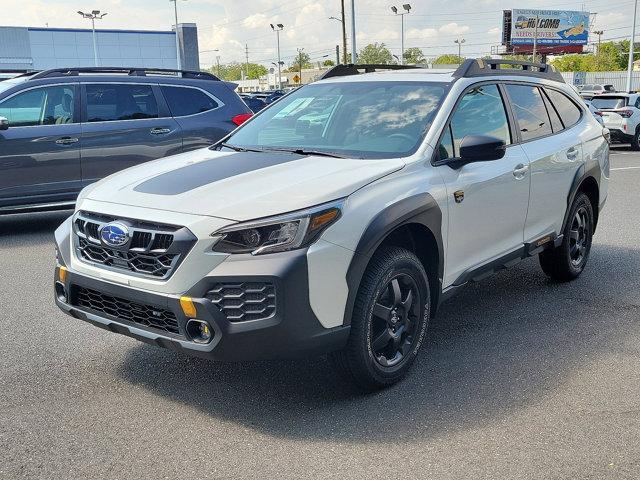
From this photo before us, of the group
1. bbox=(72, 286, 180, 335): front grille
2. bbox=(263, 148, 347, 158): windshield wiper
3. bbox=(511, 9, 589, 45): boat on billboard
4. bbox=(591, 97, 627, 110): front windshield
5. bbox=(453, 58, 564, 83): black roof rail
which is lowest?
bbox=(591, 97, 627, 110): front windshield

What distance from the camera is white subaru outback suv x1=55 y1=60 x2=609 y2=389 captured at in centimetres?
332

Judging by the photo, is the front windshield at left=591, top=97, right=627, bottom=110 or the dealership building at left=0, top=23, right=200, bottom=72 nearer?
the front windshield at left=591, top=97, right=627, bottom=110

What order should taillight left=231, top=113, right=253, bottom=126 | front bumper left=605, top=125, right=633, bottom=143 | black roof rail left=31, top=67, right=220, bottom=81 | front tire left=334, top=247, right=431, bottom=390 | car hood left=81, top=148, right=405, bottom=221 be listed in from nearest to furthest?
car hood left=81, top=148, right=405, bottom=221 → front tire left=334, top=247, right=431, bottom=390 → black roof rail left=31, top=67, right=220, bottom=81 → taillight left=231, top=113, right=253, bottom=126 → front bumper left=605, top=125, right=633, bottom=143

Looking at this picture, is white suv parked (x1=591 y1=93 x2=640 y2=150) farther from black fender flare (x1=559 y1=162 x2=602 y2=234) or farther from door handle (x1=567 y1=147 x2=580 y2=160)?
door handle (x1=567 y1=147 x2=580 y2=160)

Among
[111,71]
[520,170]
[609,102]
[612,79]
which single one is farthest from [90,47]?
[520,170]

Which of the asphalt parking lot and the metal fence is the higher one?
the asphalt parking lot

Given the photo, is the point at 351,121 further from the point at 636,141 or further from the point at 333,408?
the point at 636,141

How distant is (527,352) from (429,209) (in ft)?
4.15

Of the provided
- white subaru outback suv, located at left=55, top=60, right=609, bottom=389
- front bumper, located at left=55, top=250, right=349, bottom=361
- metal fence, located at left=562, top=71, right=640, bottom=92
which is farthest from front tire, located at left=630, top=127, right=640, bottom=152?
metal fence, located at left=562, top=71, right=640, bottom=92

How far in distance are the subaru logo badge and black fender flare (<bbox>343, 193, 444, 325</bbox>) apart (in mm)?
1114

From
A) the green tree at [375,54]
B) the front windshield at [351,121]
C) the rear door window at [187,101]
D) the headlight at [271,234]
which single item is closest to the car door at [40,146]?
the rear door window at [187,101]

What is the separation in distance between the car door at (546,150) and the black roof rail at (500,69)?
0.13 metres

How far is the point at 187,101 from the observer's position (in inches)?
361

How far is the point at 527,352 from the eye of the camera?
4.56 m
